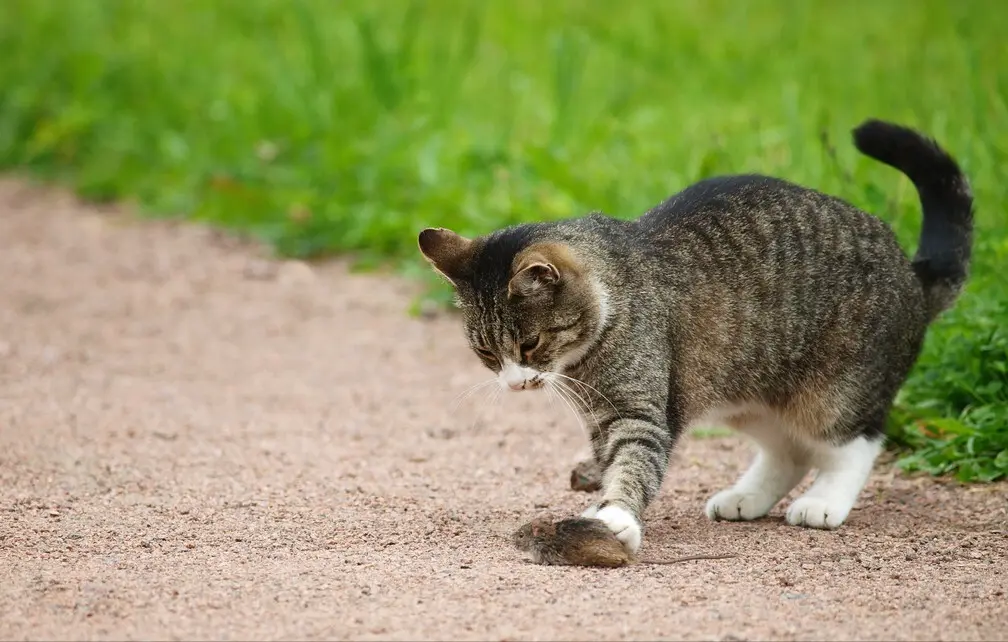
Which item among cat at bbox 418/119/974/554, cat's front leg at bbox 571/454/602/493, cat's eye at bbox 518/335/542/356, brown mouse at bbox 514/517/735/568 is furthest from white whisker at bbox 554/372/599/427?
brown mouse at bbox 514/517/735/568

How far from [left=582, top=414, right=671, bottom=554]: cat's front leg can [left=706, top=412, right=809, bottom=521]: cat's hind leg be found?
0.40 metres

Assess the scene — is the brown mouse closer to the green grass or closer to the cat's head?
the cat's head

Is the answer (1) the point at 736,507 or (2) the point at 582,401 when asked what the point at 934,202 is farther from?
(2) the point at 582,401

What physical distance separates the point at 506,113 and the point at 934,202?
14.7ft

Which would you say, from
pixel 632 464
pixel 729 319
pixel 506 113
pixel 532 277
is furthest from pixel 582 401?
pixel 506 113

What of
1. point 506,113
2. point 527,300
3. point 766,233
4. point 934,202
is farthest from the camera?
point 506,113

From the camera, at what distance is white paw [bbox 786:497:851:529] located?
4316mm

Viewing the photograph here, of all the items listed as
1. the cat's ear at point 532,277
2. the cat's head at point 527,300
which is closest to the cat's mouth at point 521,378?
the cat's head at point 527,300

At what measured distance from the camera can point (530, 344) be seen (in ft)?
14.0

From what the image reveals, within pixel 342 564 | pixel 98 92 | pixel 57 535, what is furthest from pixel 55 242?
pixel 342 564

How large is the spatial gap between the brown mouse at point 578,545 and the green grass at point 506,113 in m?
1.61

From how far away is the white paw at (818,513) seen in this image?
170 inches

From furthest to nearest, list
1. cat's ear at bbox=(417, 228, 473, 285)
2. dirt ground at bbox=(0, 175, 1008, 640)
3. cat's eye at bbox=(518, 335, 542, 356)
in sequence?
cat's ear at bbox=(417, 228, 473, 285), cat's eye at bbox=(518, 335, 542, 356), dirt ground at bbox=(0, 175, 1008, 640)

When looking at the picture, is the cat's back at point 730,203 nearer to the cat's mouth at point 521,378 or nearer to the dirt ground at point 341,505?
the cat's mouth at point 521,378
